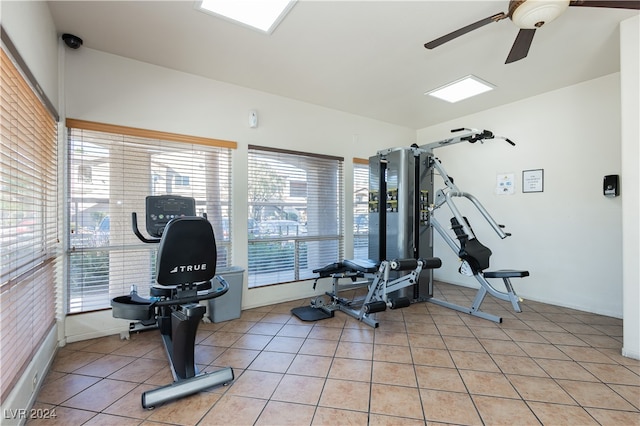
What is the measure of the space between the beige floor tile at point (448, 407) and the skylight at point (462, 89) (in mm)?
3306

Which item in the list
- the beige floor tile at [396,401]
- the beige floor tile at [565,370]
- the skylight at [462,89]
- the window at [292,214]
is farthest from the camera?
the window at [292,214]

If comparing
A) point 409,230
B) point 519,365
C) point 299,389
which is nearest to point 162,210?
point 299,389

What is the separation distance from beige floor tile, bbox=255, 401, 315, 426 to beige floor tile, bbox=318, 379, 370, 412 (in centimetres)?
12

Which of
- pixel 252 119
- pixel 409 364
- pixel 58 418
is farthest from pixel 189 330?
pixel 252 119

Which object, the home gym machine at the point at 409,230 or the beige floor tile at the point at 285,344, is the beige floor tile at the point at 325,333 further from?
the home gym machine at the point at 409,230

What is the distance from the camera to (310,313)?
139 inches

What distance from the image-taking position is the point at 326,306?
371cm

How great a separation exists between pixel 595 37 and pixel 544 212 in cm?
215

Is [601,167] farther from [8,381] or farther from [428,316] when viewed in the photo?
[8,381]

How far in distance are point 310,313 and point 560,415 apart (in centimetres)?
238

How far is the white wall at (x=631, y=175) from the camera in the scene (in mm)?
2375

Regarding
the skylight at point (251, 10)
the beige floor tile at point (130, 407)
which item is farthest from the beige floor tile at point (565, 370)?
the skylight at point (251, 10)

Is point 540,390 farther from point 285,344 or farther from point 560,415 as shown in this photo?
point 285,344

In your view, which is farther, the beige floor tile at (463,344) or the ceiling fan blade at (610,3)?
the beige floor tile at (463,344)
